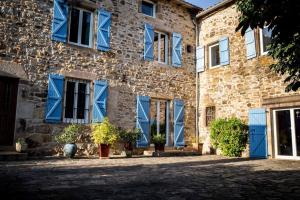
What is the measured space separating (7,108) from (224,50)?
7.78 m

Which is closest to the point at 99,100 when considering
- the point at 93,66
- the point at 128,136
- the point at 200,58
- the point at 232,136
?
the point at 93,66

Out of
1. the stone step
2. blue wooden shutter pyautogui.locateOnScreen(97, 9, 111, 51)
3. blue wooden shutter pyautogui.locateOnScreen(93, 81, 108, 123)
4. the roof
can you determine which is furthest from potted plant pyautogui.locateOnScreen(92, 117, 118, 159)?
the roof

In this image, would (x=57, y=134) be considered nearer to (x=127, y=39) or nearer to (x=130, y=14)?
(x=127, y=39)

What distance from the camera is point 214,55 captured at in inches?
452

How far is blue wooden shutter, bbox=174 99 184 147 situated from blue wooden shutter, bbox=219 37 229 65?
2.32 metres

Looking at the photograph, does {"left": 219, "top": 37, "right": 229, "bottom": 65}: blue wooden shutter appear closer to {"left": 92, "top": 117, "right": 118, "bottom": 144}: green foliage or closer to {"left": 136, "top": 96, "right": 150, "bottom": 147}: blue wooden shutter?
{"left": 136, "top": 96, "right": 150, "bottom": 147}: blue wooden shutter

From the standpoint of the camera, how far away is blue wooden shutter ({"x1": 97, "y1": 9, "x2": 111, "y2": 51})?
9094mm

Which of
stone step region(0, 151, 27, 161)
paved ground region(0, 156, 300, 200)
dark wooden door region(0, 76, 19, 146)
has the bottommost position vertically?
paved ground region(0, 156, 300, 200)

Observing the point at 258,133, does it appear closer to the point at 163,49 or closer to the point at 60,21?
the point at 163,49

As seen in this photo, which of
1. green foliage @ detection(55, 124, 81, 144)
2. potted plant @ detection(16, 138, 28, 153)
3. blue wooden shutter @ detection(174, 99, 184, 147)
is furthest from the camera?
blue wooden shutter @ detection(174, 99, 184, 147)

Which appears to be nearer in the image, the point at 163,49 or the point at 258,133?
the point at 258,133

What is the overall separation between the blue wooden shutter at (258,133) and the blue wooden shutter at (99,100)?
4.99 m

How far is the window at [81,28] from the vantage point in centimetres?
884

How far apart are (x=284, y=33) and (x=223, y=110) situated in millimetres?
8100
